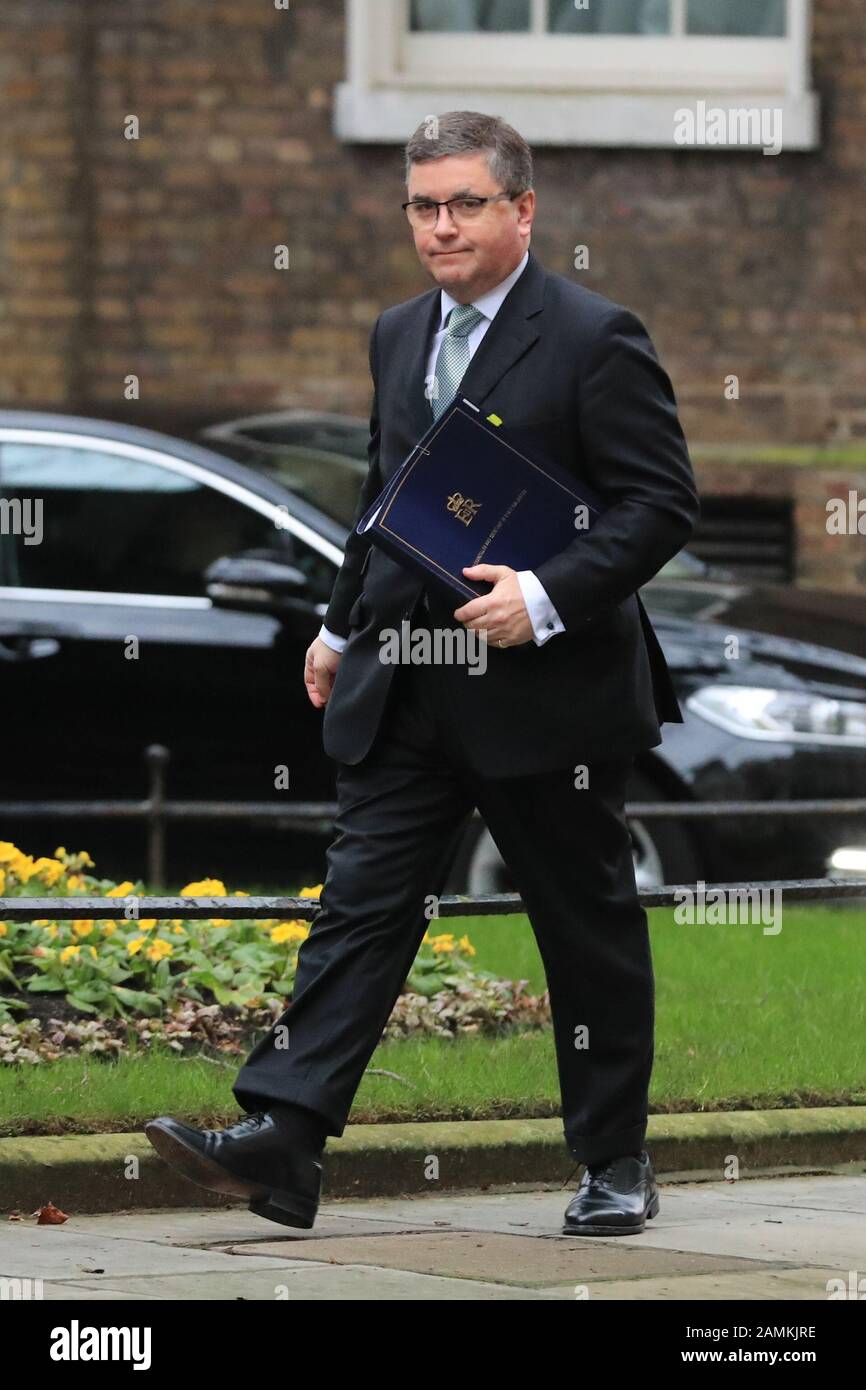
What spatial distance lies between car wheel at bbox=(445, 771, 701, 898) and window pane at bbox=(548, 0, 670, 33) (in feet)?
19.5

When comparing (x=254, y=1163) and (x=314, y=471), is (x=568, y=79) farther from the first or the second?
(x=254, y=1163)

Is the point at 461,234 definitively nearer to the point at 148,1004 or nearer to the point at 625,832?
the point at 625,832

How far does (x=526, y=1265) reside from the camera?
4.79 m

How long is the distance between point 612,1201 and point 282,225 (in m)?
8.97

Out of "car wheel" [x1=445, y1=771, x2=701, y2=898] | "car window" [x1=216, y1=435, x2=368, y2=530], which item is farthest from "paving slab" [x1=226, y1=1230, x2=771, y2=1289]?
"car window" [x1=216, y1=435, x2=368, y2=530]

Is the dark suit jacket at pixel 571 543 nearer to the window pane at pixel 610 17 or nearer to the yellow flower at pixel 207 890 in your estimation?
the yellow flower at pixel 207 890

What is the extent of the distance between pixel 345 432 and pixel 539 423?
5130 millimetres

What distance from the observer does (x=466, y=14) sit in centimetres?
1377

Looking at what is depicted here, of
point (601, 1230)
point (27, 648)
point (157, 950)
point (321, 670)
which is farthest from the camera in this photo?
point (27, 648)

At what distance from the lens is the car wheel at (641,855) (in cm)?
887

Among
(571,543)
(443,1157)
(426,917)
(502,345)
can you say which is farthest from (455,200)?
(443,1157)

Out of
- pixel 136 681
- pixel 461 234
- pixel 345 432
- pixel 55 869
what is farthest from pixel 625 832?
pixel 345 432

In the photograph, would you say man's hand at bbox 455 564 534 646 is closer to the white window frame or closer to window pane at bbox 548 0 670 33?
the white window frame

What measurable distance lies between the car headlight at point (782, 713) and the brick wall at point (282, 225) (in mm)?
4576
